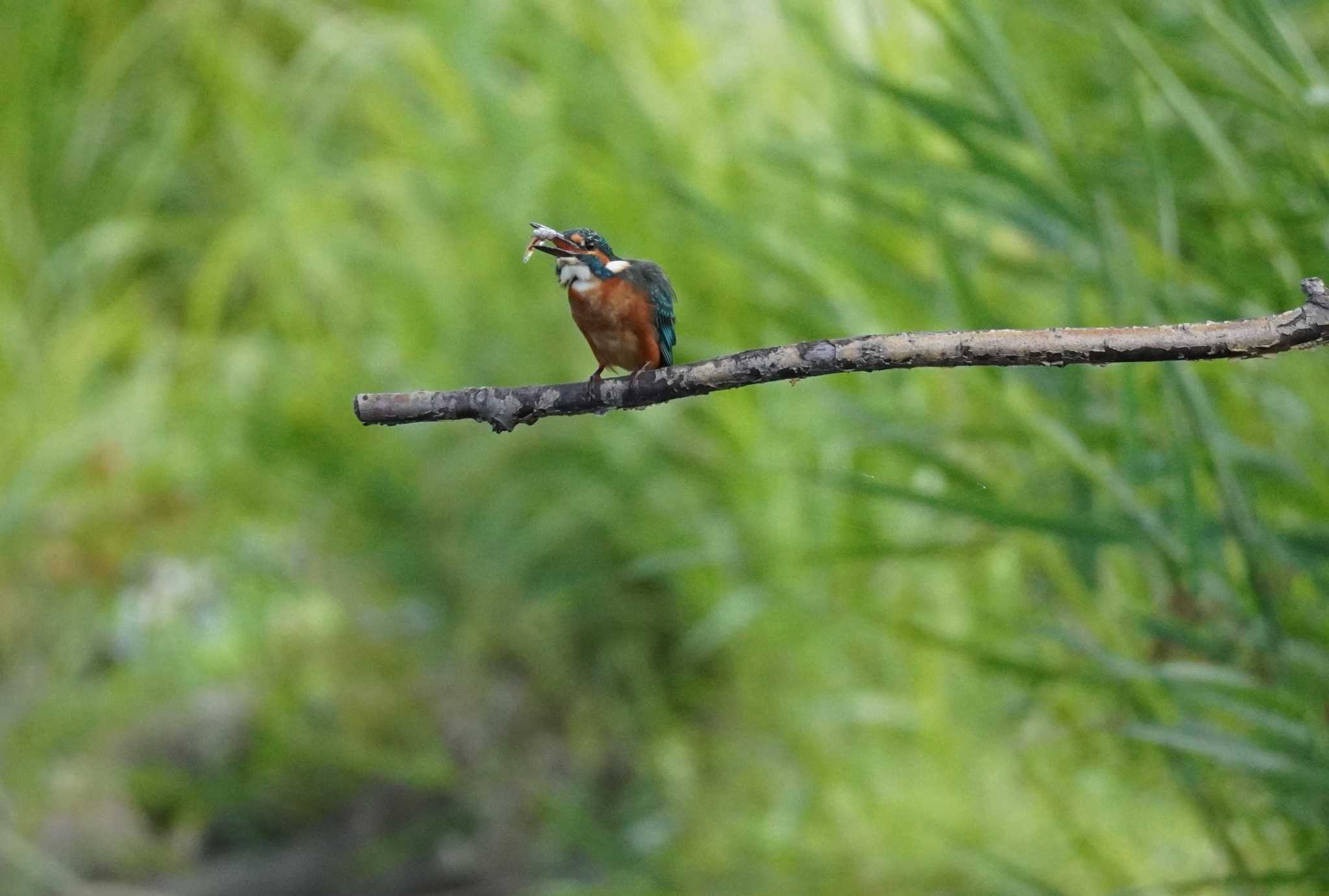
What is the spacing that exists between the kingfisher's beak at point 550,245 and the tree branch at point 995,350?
0.13ft

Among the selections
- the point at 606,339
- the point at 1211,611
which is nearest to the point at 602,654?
the point at 1211,611

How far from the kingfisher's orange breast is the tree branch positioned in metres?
0.10

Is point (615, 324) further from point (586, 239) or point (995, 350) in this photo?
point (995, 350)

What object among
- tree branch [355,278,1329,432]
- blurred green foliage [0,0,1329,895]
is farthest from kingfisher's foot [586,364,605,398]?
blurred green foliage [0,0,1329,895]

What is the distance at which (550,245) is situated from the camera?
24 cm

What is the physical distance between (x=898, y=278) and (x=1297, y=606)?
8.3 inches

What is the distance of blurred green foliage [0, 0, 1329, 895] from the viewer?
0.45 meters

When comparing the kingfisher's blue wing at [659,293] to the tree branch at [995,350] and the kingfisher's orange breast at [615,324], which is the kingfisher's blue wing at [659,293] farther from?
the tree branch at [995,350]

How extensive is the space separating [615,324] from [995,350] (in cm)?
14

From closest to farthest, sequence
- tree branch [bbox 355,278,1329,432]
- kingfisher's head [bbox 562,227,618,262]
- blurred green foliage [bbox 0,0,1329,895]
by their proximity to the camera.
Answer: tree branch [bbox 355,278,1329,432]
kingfisher's head [bbox 562,227,618,262]
blurred green foliage [bbox 0,0,1329,895]

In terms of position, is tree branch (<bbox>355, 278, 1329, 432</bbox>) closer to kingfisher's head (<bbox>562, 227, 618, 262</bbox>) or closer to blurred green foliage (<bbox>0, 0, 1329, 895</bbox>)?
kingfisher's head (<bbox>562, 227, 618, 262</bbox>)

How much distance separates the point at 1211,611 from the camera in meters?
0.47

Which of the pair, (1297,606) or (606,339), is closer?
(606,339)

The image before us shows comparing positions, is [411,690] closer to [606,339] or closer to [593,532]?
[593,532]
